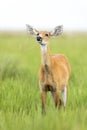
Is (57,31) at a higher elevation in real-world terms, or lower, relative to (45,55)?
higher

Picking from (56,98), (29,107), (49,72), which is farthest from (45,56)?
(29,107)

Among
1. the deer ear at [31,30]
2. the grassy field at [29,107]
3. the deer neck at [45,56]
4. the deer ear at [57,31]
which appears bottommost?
the grassy field at [29,107]

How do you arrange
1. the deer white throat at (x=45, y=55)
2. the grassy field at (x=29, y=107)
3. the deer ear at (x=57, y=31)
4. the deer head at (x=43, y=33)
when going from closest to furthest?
the grassy field at (x=29, y=107) → the deer head at (x=43, y=33) → the deer white throat at (x=45, y=55) → the deer ear at (x=57, y=31)

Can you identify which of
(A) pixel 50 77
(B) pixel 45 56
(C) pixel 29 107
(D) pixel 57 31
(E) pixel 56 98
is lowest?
(C) pixel 29 107

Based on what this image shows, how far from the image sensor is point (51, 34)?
549 cm

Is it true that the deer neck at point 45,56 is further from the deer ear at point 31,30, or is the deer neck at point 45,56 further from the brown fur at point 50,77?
the deer ear at point 31,30

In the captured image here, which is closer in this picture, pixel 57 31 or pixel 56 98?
pixel 56 98

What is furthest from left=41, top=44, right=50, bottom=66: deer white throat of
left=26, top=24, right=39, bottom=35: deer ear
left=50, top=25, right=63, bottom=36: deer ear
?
left=50, top=25, right=63, bottom=36: deer ear

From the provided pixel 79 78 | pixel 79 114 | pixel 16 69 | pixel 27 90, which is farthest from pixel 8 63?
pixel 79 114

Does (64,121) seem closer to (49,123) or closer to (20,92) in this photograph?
(49,123)

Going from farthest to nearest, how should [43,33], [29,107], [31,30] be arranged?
[29,107], [31,30], [43,33]

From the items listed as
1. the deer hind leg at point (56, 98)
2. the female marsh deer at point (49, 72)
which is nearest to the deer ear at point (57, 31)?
the female marsh deer at point (49, 72)

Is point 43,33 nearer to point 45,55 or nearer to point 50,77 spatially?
point 45,55

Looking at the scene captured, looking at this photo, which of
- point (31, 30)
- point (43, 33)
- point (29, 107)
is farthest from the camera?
point (29, 107)
